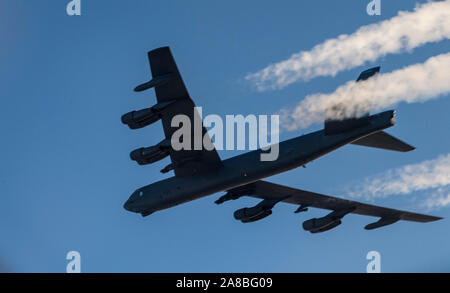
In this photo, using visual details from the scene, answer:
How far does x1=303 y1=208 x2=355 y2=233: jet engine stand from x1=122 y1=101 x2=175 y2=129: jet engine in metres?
12.4

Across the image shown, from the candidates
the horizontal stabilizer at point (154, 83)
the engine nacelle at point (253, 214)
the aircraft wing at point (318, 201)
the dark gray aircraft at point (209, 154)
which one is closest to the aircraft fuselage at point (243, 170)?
the dark gray aircraft at point (209, 154)

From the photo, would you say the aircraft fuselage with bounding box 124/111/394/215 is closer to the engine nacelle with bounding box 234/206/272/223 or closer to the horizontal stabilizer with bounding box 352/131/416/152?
the horizontal stabilizer with bounding box 352/131/416/152

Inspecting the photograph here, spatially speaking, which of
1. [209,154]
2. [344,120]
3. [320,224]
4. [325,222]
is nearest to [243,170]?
[209,154]

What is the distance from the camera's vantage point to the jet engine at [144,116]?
99.1 feet

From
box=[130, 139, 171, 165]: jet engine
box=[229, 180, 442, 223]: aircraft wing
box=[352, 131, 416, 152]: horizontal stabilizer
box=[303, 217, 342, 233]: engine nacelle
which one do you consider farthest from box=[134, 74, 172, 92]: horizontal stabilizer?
box=[303, 217, 342, 233]: engine nacelle

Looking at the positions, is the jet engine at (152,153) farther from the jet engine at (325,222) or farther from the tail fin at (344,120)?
the jet engine at (325,222)

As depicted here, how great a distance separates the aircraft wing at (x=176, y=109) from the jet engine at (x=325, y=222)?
28.6 ft

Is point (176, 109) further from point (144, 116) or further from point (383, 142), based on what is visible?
point (383, 142)

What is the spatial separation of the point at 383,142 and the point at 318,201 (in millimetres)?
8447

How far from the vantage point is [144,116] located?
99.6 ft

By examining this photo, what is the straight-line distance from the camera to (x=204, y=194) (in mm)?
33031
